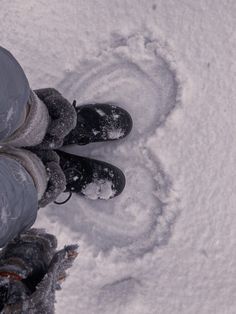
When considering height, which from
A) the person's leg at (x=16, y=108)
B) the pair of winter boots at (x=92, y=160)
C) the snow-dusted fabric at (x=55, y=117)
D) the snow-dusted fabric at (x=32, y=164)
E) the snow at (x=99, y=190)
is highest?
the person's leg at (x=16, y=108)

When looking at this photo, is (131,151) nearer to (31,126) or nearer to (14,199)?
(31,126)

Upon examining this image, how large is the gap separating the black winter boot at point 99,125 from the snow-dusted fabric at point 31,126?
1.08 ft

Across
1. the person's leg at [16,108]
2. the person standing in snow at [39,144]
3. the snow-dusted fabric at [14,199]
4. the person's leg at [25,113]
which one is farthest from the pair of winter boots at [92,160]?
the snow-dusted fabric at [14,199]

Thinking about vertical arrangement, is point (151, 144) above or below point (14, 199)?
below

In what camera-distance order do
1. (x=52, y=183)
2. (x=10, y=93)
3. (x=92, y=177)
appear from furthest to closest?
(x=92, y=177), (x=52, y=183), (x=10, y=93)

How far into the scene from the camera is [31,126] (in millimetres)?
1116

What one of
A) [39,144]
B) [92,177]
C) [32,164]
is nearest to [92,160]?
[92,177]

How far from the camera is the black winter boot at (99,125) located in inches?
59.7

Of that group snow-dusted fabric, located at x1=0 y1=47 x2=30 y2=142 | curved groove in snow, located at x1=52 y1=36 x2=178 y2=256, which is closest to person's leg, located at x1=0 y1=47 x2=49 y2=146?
snow-dusted fabric, located at x1=0 y1=47 x2=30 y2=142

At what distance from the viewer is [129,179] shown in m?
1.62

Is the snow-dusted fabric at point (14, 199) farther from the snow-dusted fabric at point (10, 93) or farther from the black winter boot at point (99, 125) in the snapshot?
the black winter boot at point (99, 125)

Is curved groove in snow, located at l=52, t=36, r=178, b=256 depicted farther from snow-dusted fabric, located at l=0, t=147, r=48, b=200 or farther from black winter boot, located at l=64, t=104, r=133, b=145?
snow-dusted fabric, located at l=0, t=147, r=48, b=200

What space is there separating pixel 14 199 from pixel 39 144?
34cm

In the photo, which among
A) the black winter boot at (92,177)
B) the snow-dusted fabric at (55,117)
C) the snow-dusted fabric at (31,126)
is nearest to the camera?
the snow-dusted fabric at (31,126)
